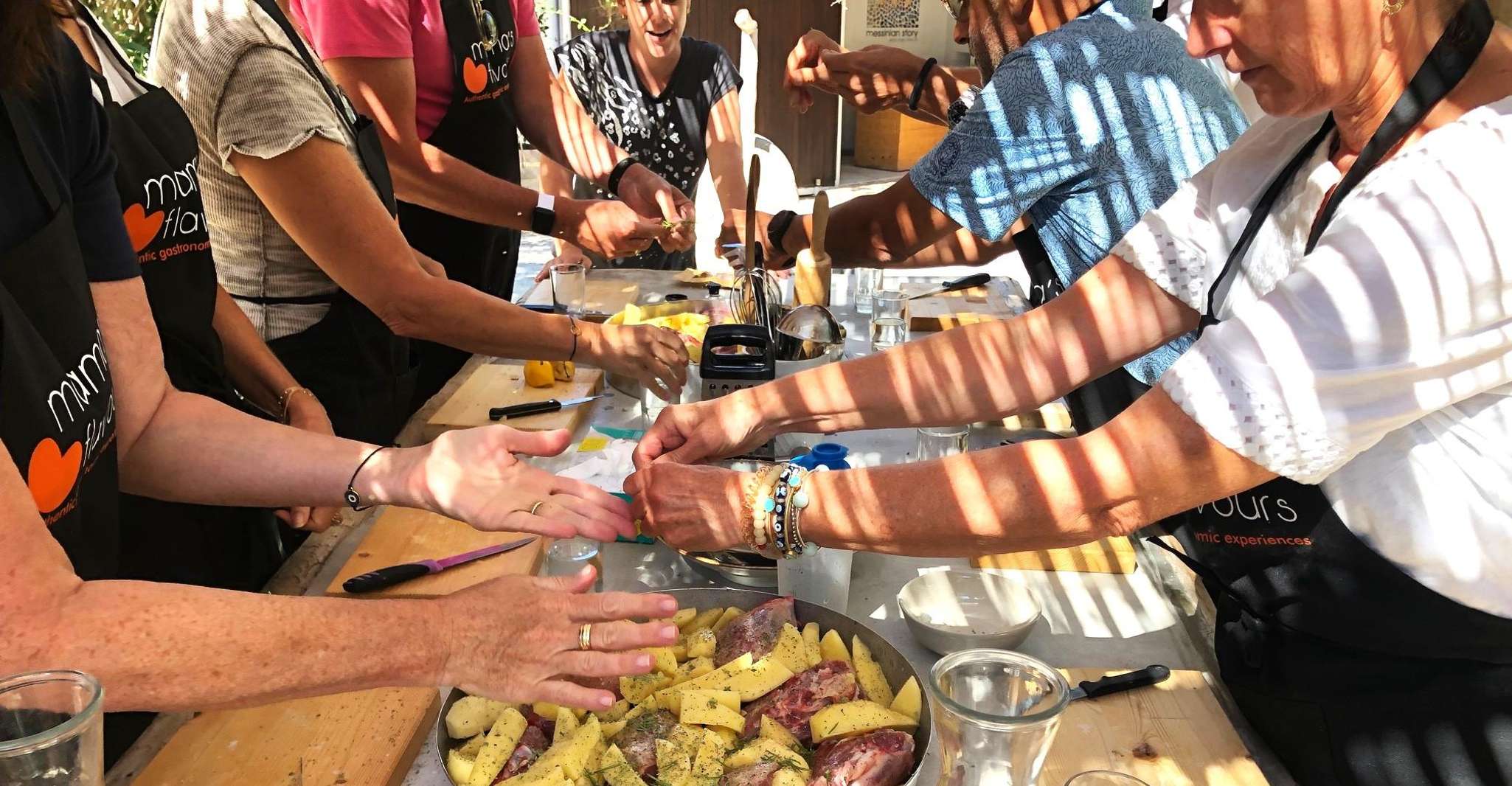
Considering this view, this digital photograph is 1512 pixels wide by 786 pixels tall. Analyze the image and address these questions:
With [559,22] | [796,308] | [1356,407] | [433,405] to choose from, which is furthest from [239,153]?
[559,22]

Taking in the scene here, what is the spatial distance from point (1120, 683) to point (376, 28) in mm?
2554

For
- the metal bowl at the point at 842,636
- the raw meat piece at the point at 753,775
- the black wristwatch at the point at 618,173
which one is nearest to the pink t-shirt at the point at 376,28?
the black wristwatch at the point at 618,173

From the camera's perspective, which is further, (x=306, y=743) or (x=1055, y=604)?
(x=1055, y=604)

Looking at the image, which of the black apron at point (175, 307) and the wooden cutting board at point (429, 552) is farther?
the black apron at point (175, 307)

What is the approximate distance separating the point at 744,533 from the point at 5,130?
1110 mm

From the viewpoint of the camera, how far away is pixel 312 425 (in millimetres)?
2254

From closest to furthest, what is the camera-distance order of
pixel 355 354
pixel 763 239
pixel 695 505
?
pixel 695 505 → pixel 355 354 → pixel 763 239

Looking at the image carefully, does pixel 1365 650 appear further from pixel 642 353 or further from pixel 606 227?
pixel 606 227

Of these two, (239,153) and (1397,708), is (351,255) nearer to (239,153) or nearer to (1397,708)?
(239,153)

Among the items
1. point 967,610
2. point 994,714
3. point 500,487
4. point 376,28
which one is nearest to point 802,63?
point 376,28

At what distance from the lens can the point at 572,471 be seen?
216cm

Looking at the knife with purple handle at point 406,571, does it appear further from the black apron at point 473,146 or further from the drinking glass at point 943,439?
the black apron at point 473,146

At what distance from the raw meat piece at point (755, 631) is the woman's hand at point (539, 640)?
0.47 ft

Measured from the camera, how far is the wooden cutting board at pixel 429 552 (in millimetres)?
1764
